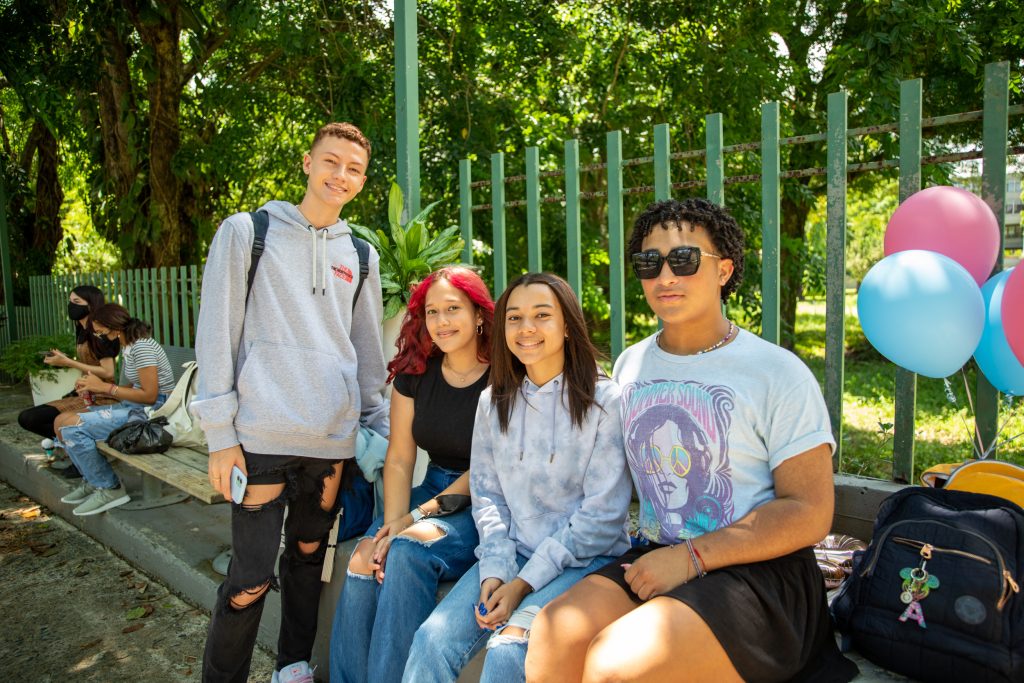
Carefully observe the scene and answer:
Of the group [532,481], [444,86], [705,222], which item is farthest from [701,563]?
[444,86]

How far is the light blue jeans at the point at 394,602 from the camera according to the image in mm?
2434

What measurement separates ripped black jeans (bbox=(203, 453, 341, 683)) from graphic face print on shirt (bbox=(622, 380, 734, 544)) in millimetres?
1278

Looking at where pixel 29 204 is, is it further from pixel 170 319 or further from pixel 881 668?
pixel 881 668

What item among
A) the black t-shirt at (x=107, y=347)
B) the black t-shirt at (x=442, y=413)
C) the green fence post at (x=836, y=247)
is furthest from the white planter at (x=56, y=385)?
the green fence post at (x=836, y=247)

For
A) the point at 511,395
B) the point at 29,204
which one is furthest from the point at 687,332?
the point at 29,204

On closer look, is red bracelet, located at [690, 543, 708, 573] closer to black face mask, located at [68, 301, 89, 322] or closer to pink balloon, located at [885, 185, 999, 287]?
pink balloon, located at [885, 185, 999, 287]

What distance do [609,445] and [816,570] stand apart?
27.2 inches

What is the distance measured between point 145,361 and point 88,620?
78.7 inches

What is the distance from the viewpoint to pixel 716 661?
5.78 ft

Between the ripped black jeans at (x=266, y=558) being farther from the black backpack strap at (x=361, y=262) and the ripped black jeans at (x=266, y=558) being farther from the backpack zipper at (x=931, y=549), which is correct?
the backpack zipper at (x=931, y=549)

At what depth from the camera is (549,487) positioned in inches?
96.0

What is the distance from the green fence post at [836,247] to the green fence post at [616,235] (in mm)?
974

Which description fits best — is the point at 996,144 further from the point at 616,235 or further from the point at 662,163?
the point at 616,235

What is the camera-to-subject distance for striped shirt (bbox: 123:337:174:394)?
5277mm
